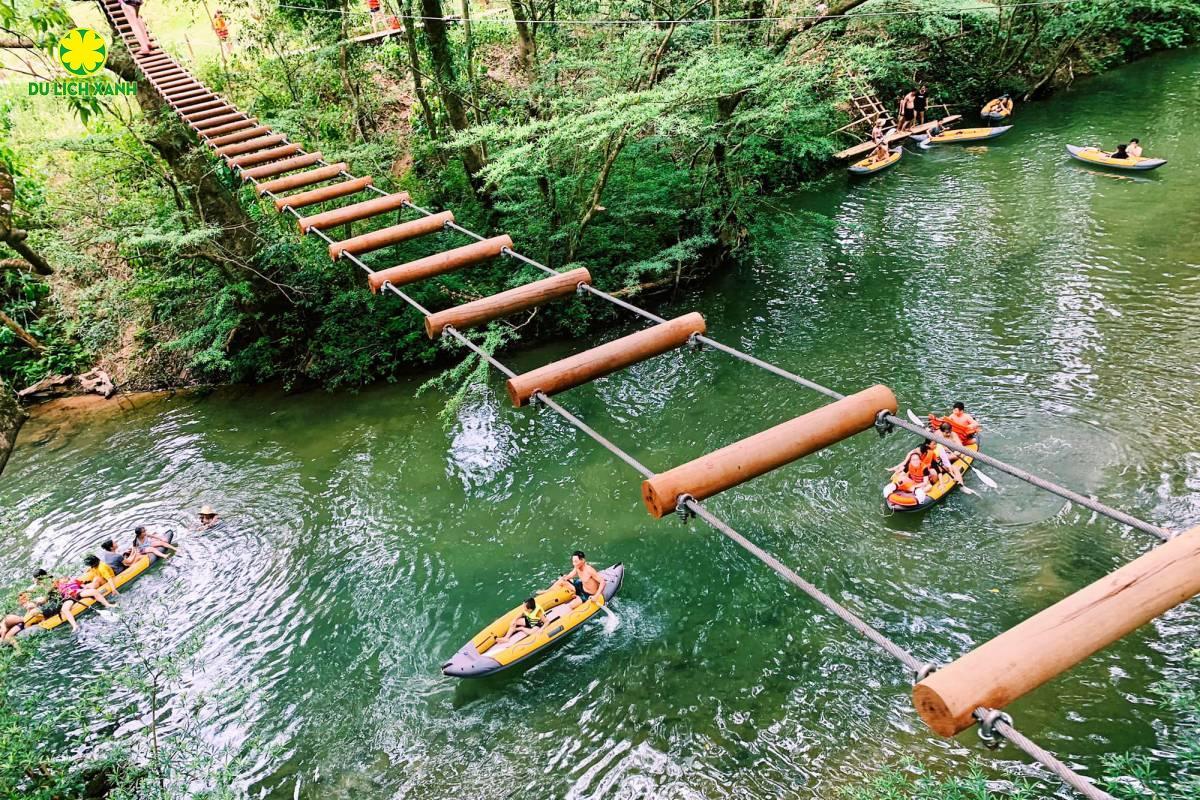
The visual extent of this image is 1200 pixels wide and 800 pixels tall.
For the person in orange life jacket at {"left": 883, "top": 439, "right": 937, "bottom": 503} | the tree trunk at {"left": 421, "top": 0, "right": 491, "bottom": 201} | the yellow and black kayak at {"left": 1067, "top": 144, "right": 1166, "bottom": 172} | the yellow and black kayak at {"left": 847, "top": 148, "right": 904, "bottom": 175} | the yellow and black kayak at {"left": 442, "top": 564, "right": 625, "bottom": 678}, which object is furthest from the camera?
the yellow and black kayak at {"left": 847, "top": 148, "right": 904, "bottom": 175}

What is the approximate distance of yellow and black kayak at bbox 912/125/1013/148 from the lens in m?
19.3

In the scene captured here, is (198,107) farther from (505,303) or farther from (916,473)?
(916,473)

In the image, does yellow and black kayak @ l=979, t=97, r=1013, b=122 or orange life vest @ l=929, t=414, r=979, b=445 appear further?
yellow and black kayak @ l=979, t=97, r=1013, b=122

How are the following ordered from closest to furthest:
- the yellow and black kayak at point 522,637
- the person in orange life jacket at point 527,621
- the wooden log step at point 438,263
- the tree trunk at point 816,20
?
the wooden log step at point 438,263 → the yellow and black kayak at point 522,637 → the person in orange life jacket at point 527,621 → the tree trunk at point 816,20

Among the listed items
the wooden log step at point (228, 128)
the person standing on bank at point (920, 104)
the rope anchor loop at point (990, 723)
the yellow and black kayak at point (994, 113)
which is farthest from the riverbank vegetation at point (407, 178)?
the rope anchor loop at point (990, 723)

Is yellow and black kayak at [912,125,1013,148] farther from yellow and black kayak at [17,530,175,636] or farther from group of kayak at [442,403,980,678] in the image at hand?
yellow and black kayak at [17,530,175,636]

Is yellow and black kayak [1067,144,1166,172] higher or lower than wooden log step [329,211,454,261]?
lower

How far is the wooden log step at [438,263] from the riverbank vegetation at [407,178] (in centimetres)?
516

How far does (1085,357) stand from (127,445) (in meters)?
16.3

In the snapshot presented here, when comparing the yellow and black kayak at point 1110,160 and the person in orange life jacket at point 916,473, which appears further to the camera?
the yellow and black kayak at point 1110,160

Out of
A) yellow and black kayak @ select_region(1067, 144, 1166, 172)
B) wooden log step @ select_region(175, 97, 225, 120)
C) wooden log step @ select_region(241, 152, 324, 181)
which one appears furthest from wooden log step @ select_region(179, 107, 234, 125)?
yellow and black kayak @ select_region(1067, 144, 1166, 172)

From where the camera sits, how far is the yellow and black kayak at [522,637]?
755cm

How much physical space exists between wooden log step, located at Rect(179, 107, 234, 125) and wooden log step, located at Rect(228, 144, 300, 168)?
1498 mm

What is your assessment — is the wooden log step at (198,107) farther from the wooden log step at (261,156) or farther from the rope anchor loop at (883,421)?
the rope anchor loop at (883,421)
